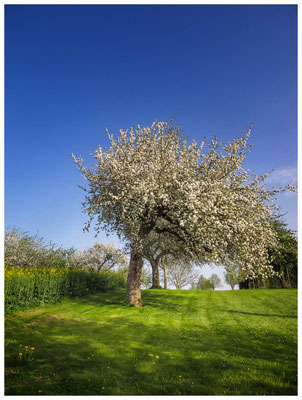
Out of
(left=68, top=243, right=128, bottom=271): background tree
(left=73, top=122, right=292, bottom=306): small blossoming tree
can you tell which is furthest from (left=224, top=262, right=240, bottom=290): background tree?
(left=68, top=243, right=128, bottom=271): background tree

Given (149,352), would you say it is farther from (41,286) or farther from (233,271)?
(233,271)

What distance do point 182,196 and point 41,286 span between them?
12.5m

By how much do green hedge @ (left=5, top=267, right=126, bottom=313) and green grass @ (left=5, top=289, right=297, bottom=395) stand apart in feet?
3.99

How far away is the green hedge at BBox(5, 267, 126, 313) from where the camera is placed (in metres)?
17.0

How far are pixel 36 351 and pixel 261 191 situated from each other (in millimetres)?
17180

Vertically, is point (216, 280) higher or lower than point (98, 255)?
lower

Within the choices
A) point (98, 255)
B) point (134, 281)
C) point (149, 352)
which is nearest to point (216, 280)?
point (98, 255)

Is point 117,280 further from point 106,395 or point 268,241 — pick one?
point 106,395

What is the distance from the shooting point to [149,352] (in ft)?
32.4

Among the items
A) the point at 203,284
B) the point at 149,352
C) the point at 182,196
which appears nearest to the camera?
the point at 149,352

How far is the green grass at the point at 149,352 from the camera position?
22.7 ft

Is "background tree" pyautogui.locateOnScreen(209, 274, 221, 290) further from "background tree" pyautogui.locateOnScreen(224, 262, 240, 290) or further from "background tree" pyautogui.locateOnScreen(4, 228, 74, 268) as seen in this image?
"background tree" pyautogui.locateOnScreen(4, 228, 74, 268)

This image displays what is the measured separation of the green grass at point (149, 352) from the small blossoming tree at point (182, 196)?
414 centimetres

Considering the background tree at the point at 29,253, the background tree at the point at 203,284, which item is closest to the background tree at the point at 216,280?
the background tree at the point at 203,284
